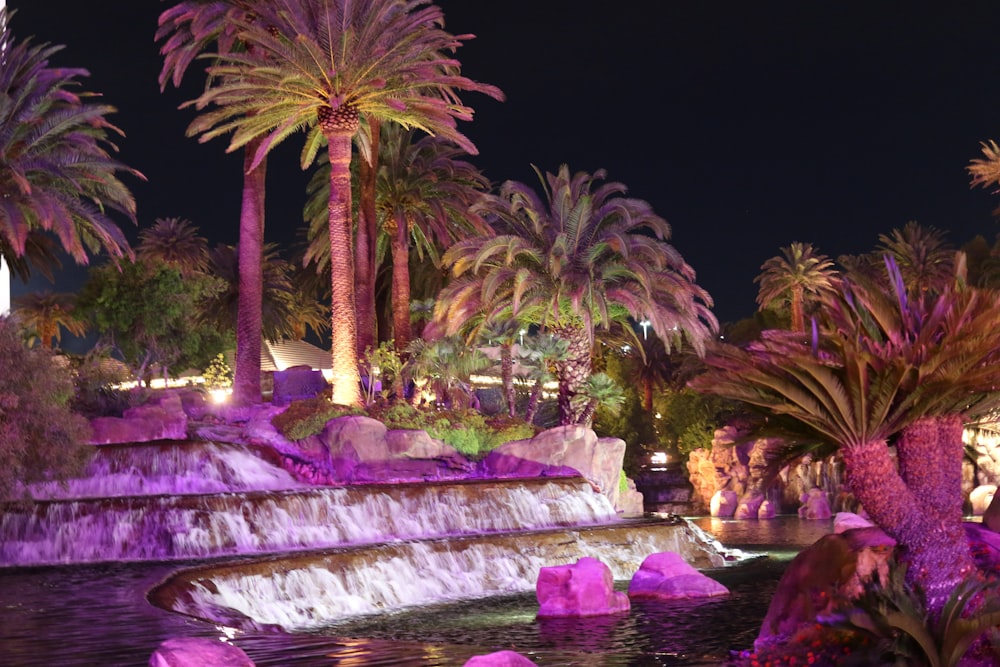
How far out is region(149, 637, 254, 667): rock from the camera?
9.80 meters

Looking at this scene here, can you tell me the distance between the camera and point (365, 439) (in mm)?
31156

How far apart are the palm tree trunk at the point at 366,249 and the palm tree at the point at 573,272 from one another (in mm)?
4000

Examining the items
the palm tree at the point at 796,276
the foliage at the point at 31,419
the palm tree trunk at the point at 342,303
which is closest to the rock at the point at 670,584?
the foliage at the point at 31,419

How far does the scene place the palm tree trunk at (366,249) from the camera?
41.4 metres

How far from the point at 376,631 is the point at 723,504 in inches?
1851

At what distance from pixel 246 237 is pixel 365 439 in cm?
1206

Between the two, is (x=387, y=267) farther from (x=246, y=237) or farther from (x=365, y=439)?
(x=365, y=439)

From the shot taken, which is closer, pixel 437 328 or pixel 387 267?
pixel 437 328

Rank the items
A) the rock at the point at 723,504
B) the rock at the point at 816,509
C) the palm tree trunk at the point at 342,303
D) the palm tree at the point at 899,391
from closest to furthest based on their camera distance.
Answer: the palm tree at the point at 899,391
the palm tree trunk at the point at 342,303
the rock at the point at 816,509
the rock at the point at 723,504

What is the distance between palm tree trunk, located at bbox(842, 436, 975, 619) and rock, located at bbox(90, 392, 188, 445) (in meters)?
22.6

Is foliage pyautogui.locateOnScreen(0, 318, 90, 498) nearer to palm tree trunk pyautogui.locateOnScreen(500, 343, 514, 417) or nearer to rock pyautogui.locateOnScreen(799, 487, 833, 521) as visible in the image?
palm tree trunk pyautogui.locateOnScreen(500, 343, 514, 417)

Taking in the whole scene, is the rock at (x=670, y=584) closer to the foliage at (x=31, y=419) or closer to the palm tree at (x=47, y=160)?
the foliage at (x=31, y=419)

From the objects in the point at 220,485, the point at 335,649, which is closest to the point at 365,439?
the point at 220,485

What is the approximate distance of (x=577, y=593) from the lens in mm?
18156
